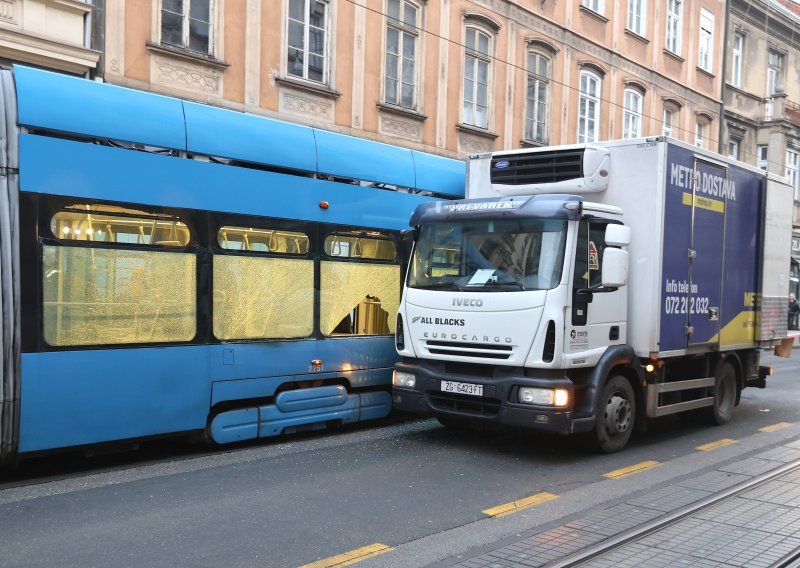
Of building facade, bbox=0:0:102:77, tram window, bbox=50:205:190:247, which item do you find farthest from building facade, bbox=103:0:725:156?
tram window, bbox=50:205:190:247

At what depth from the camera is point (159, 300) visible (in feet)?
22.2

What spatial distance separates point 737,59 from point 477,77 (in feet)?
50.6

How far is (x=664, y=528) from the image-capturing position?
5.45 metres

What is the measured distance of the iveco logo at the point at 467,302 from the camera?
754 cm

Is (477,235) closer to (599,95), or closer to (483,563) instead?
(483,563)

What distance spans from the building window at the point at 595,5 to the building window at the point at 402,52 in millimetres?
7040

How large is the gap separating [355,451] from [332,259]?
6.80 ft

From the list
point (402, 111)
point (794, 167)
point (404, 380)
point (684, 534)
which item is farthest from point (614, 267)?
point (794, 167)

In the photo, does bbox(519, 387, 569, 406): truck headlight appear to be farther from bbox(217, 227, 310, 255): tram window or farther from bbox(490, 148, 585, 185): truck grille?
bbox(217, 227, 310, 255): tram window

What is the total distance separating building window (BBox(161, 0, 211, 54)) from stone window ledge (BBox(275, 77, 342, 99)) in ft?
4.93

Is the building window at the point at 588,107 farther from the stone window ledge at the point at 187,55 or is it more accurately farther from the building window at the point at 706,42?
the stone window ledge at the point at 187,55

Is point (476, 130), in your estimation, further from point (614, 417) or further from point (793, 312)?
point (793, 312)

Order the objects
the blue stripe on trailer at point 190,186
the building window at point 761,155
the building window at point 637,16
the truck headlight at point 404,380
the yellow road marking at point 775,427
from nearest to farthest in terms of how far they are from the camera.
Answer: the blue stripe on trailer at point 190,186 → the truck headlight at point 404,380 → the yellow road marking at point 775,427 → the building window at point 637,16 → the building window at point 761,155

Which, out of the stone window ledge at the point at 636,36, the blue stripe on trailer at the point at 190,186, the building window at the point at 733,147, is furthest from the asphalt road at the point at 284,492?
the building window at the point at 733,147
